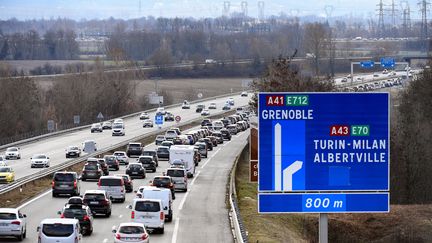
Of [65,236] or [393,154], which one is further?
[393,154]

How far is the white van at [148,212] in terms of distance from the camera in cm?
4422

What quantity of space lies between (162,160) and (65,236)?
168 feet

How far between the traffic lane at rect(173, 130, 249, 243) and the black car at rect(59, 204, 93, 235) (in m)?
3.27

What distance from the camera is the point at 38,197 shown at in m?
58.5

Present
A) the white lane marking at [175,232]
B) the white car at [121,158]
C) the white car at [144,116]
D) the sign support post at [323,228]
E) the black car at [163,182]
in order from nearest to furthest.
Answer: the sign support post at [323,228] → the white lane marking at [175,232] → the black car at [163,182] → the white car at [121,158] → the white car at [144,116]

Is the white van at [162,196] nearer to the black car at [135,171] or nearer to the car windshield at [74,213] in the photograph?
the car windshield at [74,213]

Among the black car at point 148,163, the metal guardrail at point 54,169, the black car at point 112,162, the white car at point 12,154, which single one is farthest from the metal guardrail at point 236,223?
the white car at point 12,154

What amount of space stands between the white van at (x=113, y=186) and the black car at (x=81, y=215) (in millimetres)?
12345

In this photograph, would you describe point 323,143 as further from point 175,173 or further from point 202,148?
point 202,148

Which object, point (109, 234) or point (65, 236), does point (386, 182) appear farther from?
point (109, 234)

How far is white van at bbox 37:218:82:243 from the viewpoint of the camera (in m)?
37.1

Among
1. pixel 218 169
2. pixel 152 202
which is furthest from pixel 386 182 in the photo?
pixel 218 169

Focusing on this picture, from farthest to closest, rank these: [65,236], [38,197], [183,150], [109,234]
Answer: [183,150] < [38,197] < [109,234] < [65,236]

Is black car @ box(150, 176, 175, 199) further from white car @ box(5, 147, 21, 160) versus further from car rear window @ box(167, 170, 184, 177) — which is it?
white car @ box(5, 147, 21, 160)
